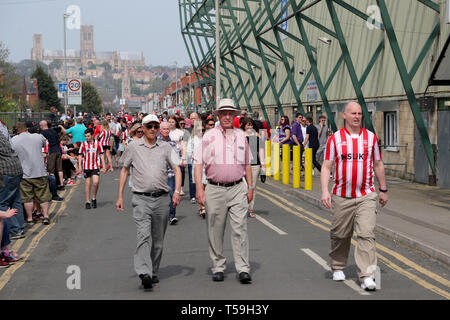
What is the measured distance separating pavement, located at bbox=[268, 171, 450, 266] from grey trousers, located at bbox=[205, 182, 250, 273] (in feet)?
8.75

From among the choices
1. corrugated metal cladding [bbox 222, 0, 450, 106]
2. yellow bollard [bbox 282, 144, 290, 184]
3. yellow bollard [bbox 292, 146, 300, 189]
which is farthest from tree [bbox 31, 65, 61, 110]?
yellow bollard [bbox 292, 146, 300, 189]

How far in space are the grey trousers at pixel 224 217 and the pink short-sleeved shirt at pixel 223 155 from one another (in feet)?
0.44

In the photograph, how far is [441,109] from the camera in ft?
52.2

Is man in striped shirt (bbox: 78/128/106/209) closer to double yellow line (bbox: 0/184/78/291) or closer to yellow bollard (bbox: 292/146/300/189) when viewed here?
double yellow line (bbox: 0/184/78/291)

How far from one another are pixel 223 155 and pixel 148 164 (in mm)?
809

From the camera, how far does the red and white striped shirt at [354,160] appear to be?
6535mm

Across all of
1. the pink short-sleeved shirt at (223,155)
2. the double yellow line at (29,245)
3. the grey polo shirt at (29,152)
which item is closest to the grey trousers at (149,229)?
the pink short-sleeved shirt at (223,155)

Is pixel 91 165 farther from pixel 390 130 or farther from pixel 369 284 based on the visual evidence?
pixel 390 130

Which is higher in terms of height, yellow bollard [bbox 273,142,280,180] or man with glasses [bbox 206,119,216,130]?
man with glasses [bbox 206,119,216,130]

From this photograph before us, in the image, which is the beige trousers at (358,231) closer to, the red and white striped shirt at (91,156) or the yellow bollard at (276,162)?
the red and white striped shirt at (91,156)

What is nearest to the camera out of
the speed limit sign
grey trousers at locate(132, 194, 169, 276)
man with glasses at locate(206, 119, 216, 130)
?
grey trousers at locate(132, 194, 169, 276)

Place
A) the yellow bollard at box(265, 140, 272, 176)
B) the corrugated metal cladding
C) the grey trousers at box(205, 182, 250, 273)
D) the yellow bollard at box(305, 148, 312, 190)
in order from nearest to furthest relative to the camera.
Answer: the grey trousers at box(205, 182, 250, 273) → the yellow bollard at box(305, 148, 312, 190) → the corrugated metal cladding → the yellow bollard at box(265, 140, 272, 176)

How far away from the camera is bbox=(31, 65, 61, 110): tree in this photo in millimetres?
108625
